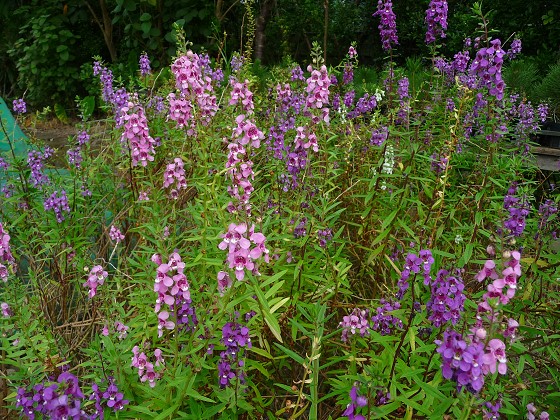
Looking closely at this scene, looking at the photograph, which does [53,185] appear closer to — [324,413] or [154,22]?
[324,413]

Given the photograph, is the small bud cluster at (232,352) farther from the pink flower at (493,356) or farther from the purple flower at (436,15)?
the purple flower at (436,15)

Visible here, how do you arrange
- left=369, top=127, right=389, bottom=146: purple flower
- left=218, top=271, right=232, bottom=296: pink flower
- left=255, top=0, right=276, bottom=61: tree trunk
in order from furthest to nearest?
left=255, top=0, right=276, bottom=61: tree trunk → left=369, top=127, right=389, bottom=146: purple flower → left=218, top=271, right=232, bottom=296: pink flower

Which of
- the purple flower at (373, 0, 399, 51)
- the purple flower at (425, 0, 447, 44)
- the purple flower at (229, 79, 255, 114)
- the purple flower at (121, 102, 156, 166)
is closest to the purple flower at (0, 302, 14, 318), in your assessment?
the purple flower at (121, 102, 156, 166)

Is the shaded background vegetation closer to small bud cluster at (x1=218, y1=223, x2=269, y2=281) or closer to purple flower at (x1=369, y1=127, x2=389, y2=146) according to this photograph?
purple flower at (x1=369, y1=127, x2=389, y2=146)

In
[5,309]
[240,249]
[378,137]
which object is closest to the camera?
[240,249]

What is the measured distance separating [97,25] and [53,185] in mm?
7038

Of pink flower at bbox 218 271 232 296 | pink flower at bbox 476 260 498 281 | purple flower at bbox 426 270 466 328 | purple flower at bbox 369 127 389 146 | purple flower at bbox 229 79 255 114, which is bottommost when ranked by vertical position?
purple flower at bbox 369 127 389 146

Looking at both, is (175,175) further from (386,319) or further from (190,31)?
(190,31)

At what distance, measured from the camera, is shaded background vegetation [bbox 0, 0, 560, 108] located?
7.71m

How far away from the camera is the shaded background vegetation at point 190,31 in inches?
304

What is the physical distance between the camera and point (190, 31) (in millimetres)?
8008

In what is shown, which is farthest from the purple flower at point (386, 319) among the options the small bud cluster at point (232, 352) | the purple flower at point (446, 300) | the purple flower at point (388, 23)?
the purple flower at point (388, 23)

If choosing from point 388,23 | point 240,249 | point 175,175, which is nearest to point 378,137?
point 388,23

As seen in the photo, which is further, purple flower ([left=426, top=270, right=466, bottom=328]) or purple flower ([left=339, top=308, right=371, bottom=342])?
purple flower ([left=339, top=308, right=371, bottom=342])
